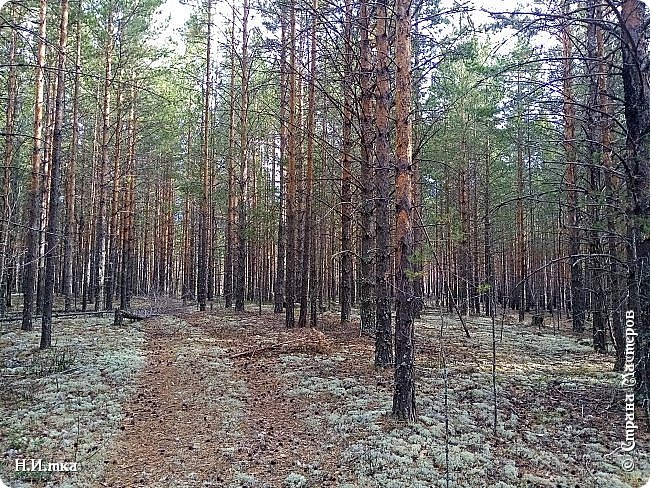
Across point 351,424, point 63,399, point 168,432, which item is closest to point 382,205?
point 351,424

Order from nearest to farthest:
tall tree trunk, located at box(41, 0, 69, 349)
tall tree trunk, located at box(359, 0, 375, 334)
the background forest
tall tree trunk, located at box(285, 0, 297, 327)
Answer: the background forest → tall tree trunk, located at box(359, 0, 375, 334) → tall tree trunk, located at box(41, 0, 69, 349) → tall tree trunk, located at box(285, 0, 297, 327)

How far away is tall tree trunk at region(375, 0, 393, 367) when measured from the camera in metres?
9.88

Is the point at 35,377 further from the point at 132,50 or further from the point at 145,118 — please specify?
the point at 145,118

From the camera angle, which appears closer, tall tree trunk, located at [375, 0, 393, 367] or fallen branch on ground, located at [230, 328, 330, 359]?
tall tree trunk, located at [375, 0, 393, 367]

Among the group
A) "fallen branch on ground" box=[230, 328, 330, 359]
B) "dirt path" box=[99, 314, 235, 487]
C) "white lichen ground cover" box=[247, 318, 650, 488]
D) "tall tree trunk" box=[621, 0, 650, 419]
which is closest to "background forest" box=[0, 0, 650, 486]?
"tall tree trunk" box=[621, 0, 650, 419]

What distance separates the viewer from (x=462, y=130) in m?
25.9

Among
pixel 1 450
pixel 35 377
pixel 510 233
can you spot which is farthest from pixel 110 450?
pixel 510 233

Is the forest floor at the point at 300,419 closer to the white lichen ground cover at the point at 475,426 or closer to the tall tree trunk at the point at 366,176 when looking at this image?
the white lichen ground cover at the point at 475,426

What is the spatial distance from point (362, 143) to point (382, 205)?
2.33 metres

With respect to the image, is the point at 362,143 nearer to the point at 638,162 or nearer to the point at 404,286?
the point at 404,286

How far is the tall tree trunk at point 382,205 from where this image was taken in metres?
9.88

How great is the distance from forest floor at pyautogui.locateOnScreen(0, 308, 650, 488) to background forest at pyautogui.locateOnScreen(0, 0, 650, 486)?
36.4 inches

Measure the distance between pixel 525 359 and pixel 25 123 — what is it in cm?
2455

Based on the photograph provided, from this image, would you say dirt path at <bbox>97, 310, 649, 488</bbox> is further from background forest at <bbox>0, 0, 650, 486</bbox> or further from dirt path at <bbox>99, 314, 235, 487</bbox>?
background forest at <bbox>0, 0, 650, 486</bbox>
